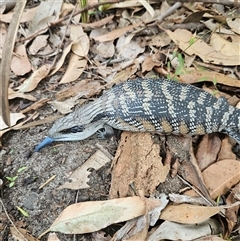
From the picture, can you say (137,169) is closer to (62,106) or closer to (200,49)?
(62,106)

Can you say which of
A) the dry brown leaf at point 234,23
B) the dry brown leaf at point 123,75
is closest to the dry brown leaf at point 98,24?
the dry brown leaf at point 123,75

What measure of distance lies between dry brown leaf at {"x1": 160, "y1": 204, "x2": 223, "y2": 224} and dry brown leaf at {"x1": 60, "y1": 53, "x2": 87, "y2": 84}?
168 cm

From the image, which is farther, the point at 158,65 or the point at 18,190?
the point at 158,65

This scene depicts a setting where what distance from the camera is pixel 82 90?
13.8ft

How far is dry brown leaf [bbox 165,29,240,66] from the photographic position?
4148 millimetres

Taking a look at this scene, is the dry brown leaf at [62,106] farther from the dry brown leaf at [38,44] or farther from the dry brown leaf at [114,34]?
the dry brown leaf at [114,34]

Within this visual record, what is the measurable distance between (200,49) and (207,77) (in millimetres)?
324

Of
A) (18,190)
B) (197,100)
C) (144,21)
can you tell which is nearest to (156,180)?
(197,100)

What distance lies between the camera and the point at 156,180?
347 cm

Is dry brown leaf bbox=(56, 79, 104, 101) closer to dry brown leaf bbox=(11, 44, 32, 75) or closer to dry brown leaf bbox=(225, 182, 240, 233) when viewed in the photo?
dry brown leaf bbox=(11, 44, 32, 75)

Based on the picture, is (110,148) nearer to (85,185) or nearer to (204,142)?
(85,185)

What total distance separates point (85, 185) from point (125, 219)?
1.58 feet

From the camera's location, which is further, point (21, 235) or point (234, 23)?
point (234, 23)

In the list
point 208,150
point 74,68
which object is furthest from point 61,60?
point 208,150
